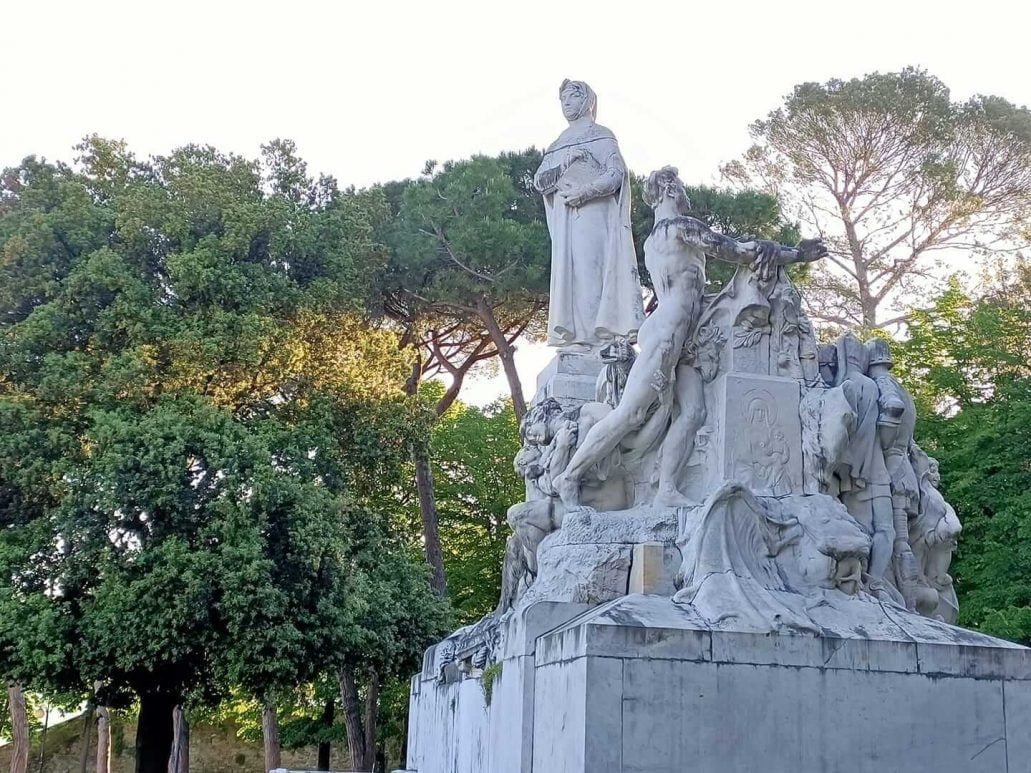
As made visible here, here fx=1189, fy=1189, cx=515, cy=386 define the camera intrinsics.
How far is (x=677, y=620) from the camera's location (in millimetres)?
6422

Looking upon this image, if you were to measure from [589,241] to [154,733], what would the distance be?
11.2 metres

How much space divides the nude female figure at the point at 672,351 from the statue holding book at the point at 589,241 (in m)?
2.08

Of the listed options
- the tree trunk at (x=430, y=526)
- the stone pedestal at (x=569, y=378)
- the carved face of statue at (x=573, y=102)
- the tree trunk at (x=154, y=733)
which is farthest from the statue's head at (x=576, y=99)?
the tree trunk at (x=154, y=733)

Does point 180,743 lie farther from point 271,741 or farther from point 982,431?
point 982,431

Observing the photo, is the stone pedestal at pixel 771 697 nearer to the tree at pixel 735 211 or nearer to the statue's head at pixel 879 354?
the statue's head at pixel 879 354

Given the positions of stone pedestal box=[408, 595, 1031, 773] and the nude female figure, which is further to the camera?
the nude female figure

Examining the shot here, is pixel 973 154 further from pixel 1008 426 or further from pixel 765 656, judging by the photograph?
pixel 765 656

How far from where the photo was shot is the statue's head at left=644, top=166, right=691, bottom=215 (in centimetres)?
844

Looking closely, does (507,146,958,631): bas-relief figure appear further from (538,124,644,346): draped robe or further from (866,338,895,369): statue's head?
(538,124,644,346): draped robe

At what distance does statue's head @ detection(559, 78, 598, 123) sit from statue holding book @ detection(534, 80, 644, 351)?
0.02m

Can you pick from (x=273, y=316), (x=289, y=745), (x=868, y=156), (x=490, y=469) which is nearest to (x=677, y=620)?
(x=273, y=316)

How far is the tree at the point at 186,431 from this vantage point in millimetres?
15844

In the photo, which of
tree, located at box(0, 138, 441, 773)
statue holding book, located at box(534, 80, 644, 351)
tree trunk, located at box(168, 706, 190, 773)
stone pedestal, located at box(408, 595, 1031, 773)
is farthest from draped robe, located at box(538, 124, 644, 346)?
tree trunk, located at box(168, 706, 190, 773)

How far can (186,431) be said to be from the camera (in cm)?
1641
